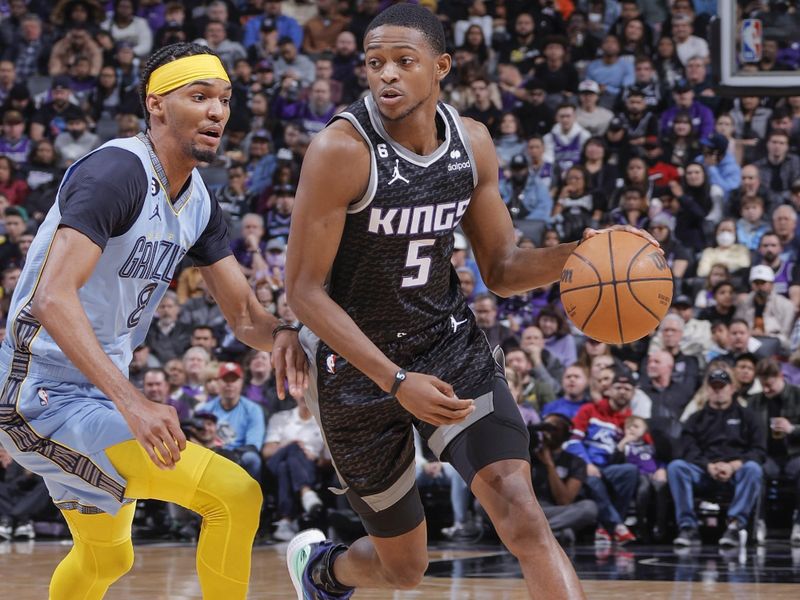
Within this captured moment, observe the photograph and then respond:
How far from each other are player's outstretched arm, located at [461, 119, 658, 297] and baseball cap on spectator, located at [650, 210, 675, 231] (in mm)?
7032

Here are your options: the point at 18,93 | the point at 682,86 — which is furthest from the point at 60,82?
the point at 682,86

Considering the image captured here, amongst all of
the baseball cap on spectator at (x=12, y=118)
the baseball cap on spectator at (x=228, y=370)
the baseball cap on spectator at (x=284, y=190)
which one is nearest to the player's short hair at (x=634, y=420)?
the baseball cap on spectator at (x=228, y=370)

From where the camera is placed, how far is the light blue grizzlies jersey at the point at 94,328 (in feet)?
12.6

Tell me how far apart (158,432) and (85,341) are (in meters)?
0.37

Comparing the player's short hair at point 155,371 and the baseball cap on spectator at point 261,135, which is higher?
the baseball cap on spectator at point 261,135

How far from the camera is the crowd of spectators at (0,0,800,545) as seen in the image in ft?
29.8

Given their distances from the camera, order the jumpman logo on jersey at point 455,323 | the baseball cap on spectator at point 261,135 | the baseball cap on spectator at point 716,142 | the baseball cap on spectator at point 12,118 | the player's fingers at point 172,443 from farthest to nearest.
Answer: the baseball cap on spectator at point 12,118, the baseball cap on spectator at point 261,135, the baseball cap on spectator at point 716,142, the jumpman logo on jersey at point 455,323, the player's fingers at point 172,443

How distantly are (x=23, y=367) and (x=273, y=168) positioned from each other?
8966mm

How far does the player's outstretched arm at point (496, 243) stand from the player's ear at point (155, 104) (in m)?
1.04

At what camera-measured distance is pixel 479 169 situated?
13.6 feet

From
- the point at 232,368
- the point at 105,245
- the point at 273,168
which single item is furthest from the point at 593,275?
the point at 273,168

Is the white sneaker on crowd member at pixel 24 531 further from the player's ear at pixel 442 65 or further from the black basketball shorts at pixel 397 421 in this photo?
the player's ear at pixel 442 65

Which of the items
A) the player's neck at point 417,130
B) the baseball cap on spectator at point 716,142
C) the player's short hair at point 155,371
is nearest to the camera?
the player's neck at point 417,130

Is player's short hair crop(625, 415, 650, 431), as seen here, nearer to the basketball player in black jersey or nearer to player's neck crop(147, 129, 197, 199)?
the basketball player in black jersey
